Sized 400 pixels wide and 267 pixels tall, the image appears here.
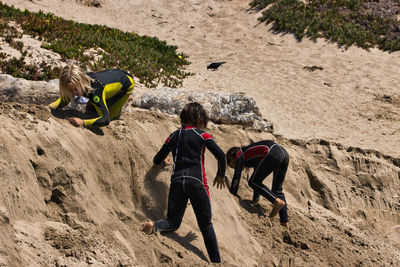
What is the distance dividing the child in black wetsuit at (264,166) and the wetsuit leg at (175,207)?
1551 mm

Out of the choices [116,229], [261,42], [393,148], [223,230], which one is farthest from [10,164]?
[261,42]

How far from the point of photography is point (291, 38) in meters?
17.5

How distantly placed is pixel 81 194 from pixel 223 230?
6.59ft

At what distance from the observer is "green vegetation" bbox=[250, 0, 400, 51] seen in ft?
53.8

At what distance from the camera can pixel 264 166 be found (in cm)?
591

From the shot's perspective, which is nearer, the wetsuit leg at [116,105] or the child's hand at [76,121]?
the child's hand at [76,121]

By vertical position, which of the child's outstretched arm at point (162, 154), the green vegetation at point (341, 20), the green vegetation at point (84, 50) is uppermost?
the green vegetation at point (341, 20)

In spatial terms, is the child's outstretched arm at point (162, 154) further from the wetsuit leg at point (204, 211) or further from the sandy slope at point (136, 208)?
the wetsuit leg at point (204, 211)

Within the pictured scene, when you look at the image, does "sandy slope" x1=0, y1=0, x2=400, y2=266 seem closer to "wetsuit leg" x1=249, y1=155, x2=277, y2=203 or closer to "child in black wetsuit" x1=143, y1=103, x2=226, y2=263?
"child in black wetsuit" x1=143, y1=103, x2=226, y2=263

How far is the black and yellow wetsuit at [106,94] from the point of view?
16.5 feet

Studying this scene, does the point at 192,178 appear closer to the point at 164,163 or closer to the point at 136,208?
the point at 136,208

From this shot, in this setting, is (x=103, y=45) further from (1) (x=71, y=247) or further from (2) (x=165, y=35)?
(1) (x=71, y=247)

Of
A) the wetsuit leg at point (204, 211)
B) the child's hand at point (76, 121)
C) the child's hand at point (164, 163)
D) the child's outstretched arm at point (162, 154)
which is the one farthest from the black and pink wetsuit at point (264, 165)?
the child's hand at point (76, 121)

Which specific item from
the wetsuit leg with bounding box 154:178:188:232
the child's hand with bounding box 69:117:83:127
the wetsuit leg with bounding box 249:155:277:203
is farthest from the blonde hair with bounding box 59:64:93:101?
the wetsuit leg with bounding box 249:155:277:203
